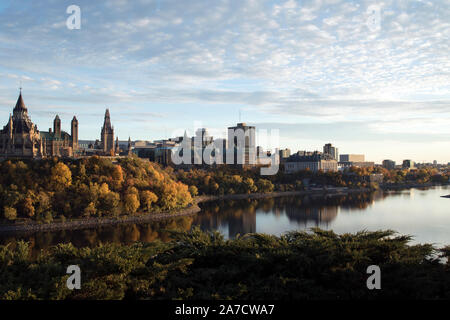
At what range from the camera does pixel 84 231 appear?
27.3 meters

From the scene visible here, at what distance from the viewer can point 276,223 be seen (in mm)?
31266

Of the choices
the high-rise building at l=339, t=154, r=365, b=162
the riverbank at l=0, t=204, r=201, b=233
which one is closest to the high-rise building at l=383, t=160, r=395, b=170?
the high-rise building at l=339, t=154, r=365, b=162

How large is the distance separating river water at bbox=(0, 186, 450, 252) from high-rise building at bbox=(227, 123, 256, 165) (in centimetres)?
4475

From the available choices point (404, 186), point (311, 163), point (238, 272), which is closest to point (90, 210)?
point (238, 272)

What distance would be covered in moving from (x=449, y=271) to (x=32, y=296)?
7400 mm

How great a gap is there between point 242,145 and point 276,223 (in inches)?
2985

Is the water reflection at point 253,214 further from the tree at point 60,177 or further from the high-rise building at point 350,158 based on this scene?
the high-rise building at point 350,158

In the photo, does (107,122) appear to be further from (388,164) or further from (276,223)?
(388,164)

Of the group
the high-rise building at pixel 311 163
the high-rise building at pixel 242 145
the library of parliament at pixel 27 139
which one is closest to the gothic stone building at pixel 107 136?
the library of parliament at pixel 27 139

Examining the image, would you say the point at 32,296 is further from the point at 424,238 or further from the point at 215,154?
the point at 215,154

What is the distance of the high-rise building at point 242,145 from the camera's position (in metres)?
89.4

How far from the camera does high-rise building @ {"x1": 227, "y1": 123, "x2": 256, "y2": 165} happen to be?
89.4 metres

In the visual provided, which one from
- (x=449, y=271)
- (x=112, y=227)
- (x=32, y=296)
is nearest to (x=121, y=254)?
(x=32, y=296)

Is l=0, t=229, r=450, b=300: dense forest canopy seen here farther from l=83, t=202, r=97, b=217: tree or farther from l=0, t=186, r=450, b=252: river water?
l=83, t=202, r=97, b=217: tree
